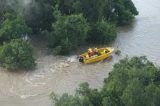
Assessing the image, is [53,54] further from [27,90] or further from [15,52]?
[27,90]

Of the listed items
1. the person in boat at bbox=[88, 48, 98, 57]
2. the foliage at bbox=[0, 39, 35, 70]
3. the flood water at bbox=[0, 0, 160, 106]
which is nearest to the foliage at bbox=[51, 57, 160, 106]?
the flood water at bbox=[0, 0, 160, 106]

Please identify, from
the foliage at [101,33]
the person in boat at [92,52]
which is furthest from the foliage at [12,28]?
the foliage at [101,33]

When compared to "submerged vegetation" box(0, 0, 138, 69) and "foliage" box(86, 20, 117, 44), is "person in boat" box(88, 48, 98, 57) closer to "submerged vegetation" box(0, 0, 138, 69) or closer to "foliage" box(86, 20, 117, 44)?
"submerged vegetation" box(0, 0, 138, 69)

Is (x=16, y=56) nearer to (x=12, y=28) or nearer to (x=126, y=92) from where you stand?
(x=12, y=28)

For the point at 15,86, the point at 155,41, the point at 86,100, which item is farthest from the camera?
the point at 155,41

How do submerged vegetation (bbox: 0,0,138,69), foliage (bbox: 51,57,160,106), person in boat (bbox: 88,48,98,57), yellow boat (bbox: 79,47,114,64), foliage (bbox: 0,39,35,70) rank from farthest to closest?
submerged vegetation (bbox: 0,0,138,69) → person in boat (bbox: 88,48,98,57) → yellow boat (bbox: 79,47,114,64) → foliage (bbox: 0,39,35,70) → foliage (bbox: 51,57,160,106)

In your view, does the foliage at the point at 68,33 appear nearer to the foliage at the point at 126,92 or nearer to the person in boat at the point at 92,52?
the person in boat at the point at 92,52

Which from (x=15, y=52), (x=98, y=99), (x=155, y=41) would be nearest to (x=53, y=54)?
(x=15, y=52)
